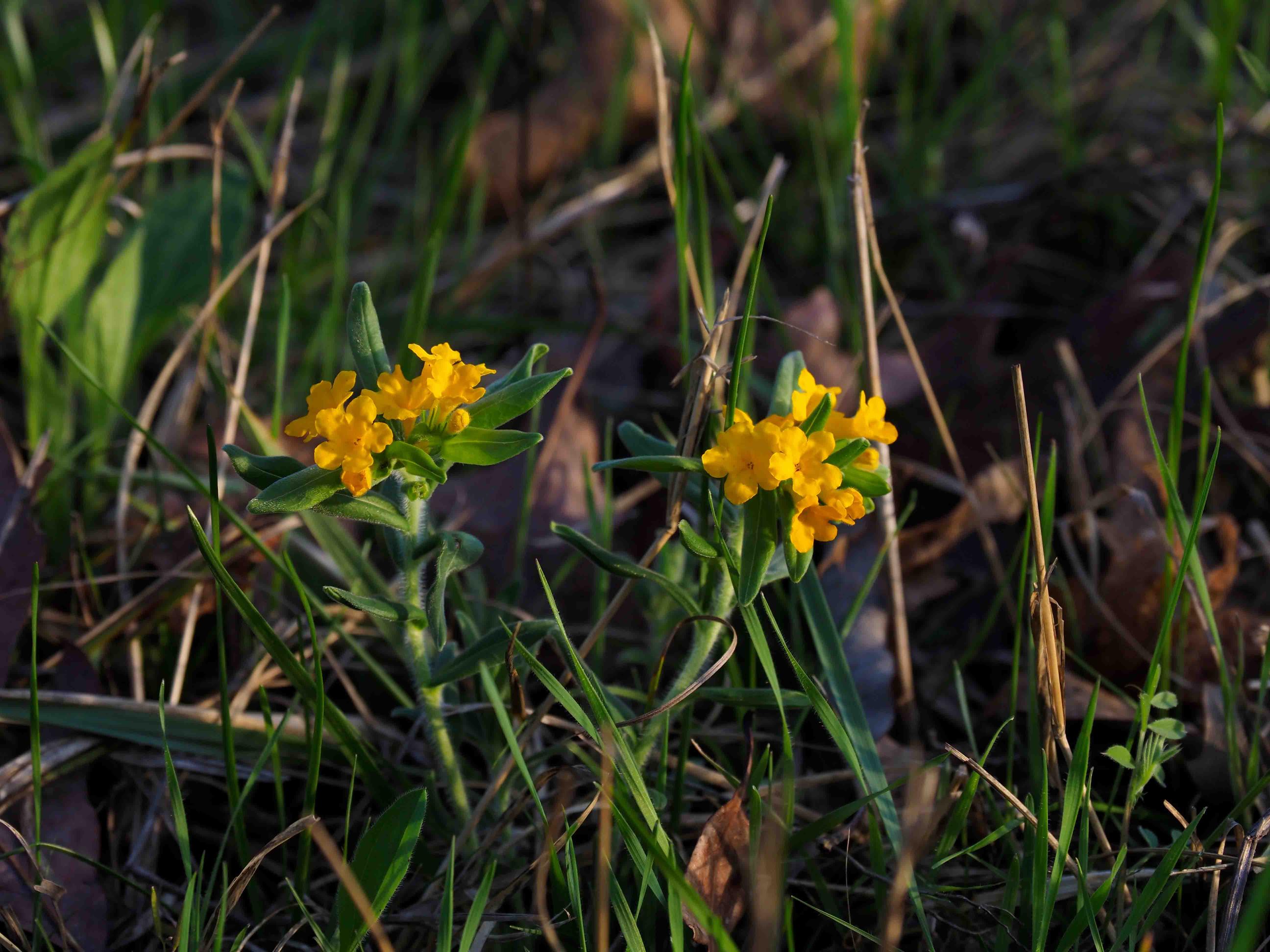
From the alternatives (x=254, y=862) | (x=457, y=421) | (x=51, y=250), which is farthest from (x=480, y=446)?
(x=51, y=250)

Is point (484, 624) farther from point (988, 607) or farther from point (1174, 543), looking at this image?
point (1174, 543)

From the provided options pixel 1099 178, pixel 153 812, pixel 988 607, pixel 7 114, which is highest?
pixel 7 114

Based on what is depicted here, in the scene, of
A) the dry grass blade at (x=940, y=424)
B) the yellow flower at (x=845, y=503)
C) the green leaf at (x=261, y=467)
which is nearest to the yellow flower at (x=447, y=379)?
the green leaf at (x=261, y=467)

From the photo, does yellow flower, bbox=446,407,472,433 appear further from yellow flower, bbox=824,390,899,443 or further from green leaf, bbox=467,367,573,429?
yellow flower, bbox=824,390,899,443

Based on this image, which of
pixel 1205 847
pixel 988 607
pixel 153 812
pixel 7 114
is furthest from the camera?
pixel 7 114

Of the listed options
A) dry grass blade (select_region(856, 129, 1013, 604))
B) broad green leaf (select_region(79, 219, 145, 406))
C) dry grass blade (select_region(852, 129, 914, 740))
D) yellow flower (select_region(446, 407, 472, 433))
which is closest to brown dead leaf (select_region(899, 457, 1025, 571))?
dry grass blade (select_region(856, 129, 1013, 604))

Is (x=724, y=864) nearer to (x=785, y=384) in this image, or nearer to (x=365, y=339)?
(x=785, y=384)

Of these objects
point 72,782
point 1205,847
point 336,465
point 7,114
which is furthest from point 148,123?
point 1205,847
